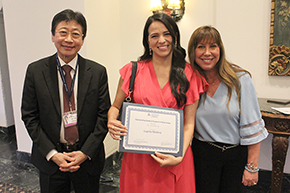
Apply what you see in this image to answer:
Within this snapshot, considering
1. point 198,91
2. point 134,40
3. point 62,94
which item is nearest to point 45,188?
point 62,94

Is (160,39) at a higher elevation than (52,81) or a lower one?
higher

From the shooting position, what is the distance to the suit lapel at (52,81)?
1572mm

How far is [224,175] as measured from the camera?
1.66 metres

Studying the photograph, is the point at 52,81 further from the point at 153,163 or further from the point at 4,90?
the point at 4,90

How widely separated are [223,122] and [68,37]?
3.98 ft

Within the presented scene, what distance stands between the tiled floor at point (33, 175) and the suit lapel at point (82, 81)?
5.34 feet

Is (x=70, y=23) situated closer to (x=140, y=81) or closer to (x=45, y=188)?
(x=140, y=81)

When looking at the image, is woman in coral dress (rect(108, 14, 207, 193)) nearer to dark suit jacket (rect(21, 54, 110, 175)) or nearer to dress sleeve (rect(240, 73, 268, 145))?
dark suit jacket (rect(21, 54, 110, 175))

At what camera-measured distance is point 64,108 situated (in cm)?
160

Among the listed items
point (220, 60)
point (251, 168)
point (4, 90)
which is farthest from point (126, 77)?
point (4, 90)

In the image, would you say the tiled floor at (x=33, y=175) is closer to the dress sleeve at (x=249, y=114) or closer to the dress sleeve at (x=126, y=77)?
the dress sleeve at (x=249, y=114)

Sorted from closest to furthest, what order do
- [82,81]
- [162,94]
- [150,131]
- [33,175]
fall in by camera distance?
1. [150,131]
2. [162,94]
3. [82,81]
4. [33,175]

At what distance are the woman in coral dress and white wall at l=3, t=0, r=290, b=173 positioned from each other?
1.46 m

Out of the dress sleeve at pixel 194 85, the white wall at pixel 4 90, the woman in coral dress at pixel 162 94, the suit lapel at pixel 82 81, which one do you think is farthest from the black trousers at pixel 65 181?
the white wall at pixel 4 90
